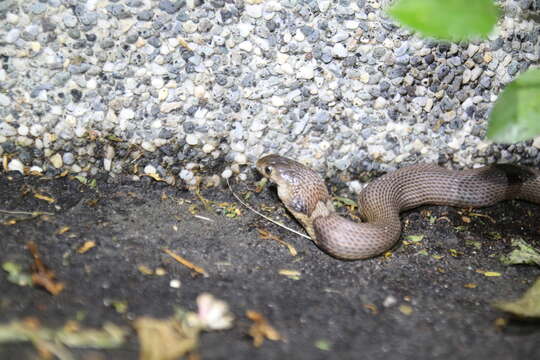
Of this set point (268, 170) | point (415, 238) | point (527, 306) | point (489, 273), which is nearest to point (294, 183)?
point (268, 170)

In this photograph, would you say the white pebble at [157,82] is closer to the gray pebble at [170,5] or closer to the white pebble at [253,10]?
the gray pebble at [170,5]

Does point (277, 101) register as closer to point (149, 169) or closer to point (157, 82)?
point (157, 82)

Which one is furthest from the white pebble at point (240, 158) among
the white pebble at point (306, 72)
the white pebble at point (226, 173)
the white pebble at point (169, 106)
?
the white pebble at point (306, 72)

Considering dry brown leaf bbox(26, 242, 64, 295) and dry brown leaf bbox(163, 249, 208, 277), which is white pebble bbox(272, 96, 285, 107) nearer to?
dry brown leaf bbox(163, 249, 208, 277)

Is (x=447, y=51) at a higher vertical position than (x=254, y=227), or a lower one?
higher

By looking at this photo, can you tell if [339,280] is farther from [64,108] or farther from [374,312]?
[64,108]

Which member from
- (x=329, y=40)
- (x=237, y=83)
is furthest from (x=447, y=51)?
(x=237, y=83)
